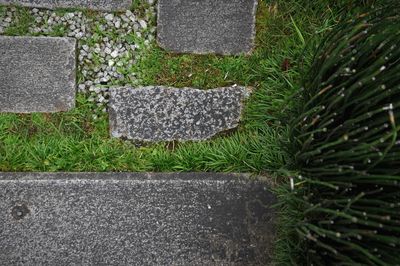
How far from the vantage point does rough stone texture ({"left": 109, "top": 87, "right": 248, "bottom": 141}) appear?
214 cm

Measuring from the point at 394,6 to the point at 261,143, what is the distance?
74cm

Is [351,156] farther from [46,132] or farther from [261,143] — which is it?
[46,132]

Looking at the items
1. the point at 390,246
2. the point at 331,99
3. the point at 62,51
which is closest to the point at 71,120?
the point at 62,51

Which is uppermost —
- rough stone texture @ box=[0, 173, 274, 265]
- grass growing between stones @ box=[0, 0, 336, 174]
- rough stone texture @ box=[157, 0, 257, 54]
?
rough stone texture @ box=[157, 0, 257, 54]

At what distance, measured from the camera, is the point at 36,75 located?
216cm

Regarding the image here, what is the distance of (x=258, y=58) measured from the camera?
222 centimetres

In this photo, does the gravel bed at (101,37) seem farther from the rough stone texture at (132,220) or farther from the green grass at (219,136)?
the rough stone texture at (132,220)

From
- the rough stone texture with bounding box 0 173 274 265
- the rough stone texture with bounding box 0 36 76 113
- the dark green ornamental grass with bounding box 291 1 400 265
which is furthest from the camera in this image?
the rough stone texture with bounding box 0 36 76 113

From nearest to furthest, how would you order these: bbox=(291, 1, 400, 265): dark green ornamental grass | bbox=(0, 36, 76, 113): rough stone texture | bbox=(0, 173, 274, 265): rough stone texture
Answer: bbox=(291, 1, 400, 265): dark green ornamental grass, bbox=(0, 173, 274, 265): rough stone texture, bbox=(0, 36, 76, 113): rough stone texture

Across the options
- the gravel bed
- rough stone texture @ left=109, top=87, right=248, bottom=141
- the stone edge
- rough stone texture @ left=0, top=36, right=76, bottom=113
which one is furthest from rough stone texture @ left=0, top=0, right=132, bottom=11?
the stone edge

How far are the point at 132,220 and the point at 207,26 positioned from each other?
91 cm

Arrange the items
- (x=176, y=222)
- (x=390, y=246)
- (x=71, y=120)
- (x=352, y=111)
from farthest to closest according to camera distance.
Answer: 1. (x=71, y=120)
2. (x=176, y=222)
3. (x=352, y=111)
4. (x=390, y=246)

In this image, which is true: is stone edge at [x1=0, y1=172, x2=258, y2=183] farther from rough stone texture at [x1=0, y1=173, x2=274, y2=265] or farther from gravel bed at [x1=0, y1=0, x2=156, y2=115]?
gravel bed at [x1=0, y1=0, x2=156, y2=115]

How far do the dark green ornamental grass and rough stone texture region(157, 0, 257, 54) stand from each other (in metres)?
0.46
